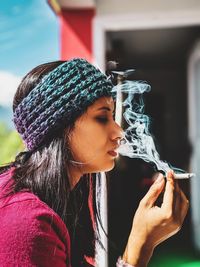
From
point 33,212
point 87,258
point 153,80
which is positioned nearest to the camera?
point 33,212

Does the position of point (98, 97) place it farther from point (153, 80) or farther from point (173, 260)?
point (173, 260)

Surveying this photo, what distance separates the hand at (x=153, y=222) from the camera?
37 centimetres

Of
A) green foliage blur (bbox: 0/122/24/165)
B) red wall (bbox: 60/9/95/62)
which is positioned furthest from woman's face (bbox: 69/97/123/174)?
red wall (bbox: 60/9/95/62)

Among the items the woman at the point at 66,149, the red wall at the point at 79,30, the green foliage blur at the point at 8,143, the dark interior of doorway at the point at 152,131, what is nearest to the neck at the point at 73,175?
the woman at the point at 66,149

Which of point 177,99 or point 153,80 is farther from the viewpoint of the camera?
point 177,99

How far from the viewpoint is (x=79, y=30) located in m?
1.29

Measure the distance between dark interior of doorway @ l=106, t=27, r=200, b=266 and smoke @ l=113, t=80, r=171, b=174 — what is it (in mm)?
22

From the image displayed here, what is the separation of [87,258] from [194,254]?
43 centimetres

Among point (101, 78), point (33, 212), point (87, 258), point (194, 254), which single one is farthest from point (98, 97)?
point (194, 254)

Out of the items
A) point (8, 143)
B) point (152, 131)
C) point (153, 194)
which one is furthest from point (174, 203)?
point (8, 143)

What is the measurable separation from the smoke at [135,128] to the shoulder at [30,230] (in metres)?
0.16

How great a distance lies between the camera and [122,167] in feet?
2.21

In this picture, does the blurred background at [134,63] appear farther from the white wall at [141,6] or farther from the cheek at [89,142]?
the cheek at [89,142]

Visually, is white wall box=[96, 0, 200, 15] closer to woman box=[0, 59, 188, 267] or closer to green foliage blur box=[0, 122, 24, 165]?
green foliage blur box=[0, 122, 24, 165]
